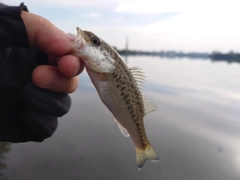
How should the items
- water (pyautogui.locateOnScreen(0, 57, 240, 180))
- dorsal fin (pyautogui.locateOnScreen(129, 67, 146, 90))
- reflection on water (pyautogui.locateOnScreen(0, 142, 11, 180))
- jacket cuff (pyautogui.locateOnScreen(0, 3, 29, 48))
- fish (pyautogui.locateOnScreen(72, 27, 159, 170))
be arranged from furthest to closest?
water (pyautogui.locateOnScreen(0, 57, 240, 180)) < reflection on water (pyautogui.locateOnScreen(0, 142, 11, 180)) < dorsal fin (pyautogui.locateOnScreen(129, 67, 146, 90)) < fish (pyautogui.locateOnScreen(72, 27, 159, 170)) < jacket cuff (pyautogui.locateOnScreen(0, 3, 29, 48))

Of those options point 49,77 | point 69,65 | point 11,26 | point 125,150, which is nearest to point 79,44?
point 69,65

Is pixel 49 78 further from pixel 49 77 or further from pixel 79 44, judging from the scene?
pixel 79 44

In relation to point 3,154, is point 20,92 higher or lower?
higher

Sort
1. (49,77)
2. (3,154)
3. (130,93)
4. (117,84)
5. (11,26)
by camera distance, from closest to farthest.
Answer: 1. (11,26)
2. (49,77)
3. (117,84)
4. (130,93)
5. (3,154)

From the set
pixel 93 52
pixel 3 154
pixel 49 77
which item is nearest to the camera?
pixel 49 77

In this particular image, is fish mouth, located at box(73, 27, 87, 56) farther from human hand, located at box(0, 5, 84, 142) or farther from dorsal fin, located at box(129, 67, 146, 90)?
dorsal fin, located at box(129, 67, 146, 90)

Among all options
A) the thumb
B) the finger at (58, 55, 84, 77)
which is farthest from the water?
the thumb

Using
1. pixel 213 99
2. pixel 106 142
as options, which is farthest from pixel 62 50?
pixel 213 99

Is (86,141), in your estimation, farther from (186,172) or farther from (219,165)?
(219,165)
